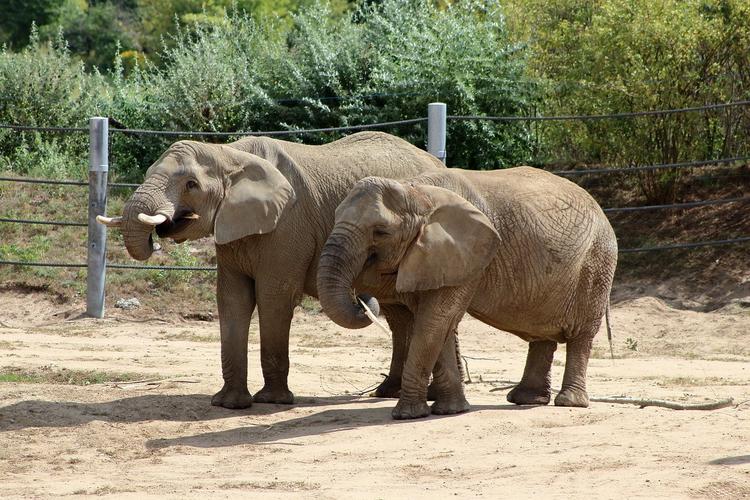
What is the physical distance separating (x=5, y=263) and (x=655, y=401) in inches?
337

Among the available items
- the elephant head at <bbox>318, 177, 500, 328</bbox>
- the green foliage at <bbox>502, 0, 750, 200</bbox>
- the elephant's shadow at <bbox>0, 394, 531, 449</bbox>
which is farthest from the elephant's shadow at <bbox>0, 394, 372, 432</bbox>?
the green foliage at <bbox>502, 0, 750, 200</bbox>

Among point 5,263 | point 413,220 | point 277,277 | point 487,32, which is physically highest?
point 487,32

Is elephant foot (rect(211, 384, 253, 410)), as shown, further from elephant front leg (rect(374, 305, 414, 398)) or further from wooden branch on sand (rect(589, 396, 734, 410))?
wooden branch on sand (rect(589, 396, 734, 410))

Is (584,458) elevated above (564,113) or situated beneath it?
situated beneath

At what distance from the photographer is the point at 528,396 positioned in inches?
387

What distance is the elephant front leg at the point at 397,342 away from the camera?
10.3m

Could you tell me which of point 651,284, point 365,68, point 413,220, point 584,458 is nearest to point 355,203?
point 413,220

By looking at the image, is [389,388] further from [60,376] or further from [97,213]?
[97,213]

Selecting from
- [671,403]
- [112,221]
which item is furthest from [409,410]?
[112,221]

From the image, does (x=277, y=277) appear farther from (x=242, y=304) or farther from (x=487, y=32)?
(x=487, y=32)

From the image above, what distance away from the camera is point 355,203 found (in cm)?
873

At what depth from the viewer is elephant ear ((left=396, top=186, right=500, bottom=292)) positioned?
29.2 ft

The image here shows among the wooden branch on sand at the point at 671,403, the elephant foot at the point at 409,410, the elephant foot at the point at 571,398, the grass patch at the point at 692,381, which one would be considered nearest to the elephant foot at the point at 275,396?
the elephant foot at the point at 409,410

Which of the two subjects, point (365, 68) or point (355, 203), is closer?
point (355, 203)
